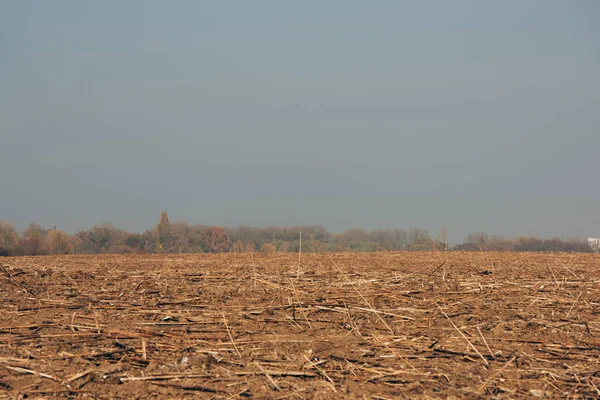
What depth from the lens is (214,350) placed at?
4258 millimetres

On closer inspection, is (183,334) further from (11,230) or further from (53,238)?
(11,230)

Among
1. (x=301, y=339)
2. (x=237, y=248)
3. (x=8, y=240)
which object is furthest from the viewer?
(x=8, y=240)

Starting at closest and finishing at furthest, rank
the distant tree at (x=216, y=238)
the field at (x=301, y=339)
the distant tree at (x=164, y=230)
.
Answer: the field at (x=301, y=339) → the distant tree at (x=164, y=230) → the distant tree at (x=216, y=238)

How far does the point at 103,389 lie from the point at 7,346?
150cm

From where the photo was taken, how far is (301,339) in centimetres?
455

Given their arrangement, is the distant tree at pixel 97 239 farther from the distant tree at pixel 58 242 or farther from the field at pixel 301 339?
the field at pixel 301 339

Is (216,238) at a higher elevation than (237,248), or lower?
higher

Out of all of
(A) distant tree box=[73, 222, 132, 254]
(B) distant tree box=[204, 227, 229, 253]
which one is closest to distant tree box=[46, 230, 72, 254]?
(A) distant tree box=[73, 222, 132, 254]

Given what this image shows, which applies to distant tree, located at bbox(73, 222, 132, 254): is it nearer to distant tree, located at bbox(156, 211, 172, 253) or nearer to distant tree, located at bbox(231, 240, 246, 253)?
distant tree, located at bbox(156, 211, 172, 253)

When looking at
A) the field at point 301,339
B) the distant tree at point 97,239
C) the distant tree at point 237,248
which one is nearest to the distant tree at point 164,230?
the distant tree at point 97,239

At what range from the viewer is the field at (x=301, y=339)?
3.60 metres

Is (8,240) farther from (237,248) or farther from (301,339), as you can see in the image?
(301,339)

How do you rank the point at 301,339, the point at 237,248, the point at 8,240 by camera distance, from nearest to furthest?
1. the point at 301,339
2. the point at 237,248
3. the point at 8,240

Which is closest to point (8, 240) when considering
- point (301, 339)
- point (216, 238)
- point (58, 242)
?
point (58, 242)
